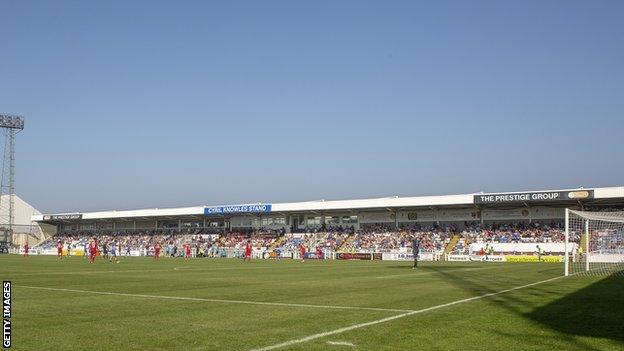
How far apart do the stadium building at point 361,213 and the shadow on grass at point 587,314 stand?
166 feet

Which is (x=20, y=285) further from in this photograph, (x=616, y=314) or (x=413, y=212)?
(x=413, y=212)

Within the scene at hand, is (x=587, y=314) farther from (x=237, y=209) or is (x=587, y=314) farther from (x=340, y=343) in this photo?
(x=237, y=209)

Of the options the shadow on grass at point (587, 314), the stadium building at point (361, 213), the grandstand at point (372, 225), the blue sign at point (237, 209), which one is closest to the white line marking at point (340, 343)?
the shadow on grass at point (587, 314)

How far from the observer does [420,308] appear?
554 inches

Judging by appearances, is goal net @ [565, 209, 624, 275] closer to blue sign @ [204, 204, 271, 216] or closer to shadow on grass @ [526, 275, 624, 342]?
shadow on grass @ [526, 275, 624, 342]

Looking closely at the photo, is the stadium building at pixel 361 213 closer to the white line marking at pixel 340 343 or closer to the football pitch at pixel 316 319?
the football pitch at pixel 316 319

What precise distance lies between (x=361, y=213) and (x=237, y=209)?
19.2m

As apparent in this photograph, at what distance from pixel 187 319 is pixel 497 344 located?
6090 mm

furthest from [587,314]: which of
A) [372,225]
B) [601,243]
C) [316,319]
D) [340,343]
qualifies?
[372,225]

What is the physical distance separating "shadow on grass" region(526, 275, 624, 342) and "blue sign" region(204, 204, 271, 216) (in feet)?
230

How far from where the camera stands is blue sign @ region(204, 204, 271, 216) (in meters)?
86.6

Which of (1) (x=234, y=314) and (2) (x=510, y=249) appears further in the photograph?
(2) (x=510, y=249)

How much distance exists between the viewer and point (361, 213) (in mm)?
83438

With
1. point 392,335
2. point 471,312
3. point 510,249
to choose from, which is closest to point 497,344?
point 392,335
